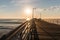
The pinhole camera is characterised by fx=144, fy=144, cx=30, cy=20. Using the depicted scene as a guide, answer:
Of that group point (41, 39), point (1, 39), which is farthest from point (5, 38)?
point (41, 39)

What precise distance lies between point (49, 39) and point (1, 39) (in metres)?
7.10

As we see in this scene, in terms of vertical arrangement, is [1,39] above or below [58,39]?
above

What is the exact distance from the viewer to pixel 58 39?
899 cm

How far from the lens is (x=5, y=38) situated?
7.31 ft

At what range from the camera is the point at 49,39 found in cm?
898

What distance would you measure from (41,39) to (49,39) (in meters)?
0.51

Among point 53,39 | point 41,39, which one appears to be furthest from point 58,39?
point 41,39

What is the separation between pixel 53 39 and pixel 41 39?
2.61 feet

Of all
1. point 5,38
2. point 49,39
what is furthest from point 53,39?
point 5,38

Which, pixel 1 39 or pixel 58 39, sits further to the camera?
pixel 58 39

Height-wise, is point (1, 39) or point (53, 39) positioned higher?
point (1, 39)

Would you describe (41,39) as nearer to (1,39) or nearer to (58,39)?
(58,39)

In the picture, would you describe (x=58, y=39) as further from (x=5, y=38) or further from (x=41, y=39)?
(x=5, y=38)

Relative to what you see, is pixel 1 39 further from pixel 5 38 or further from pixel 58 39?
pixel 58 39
